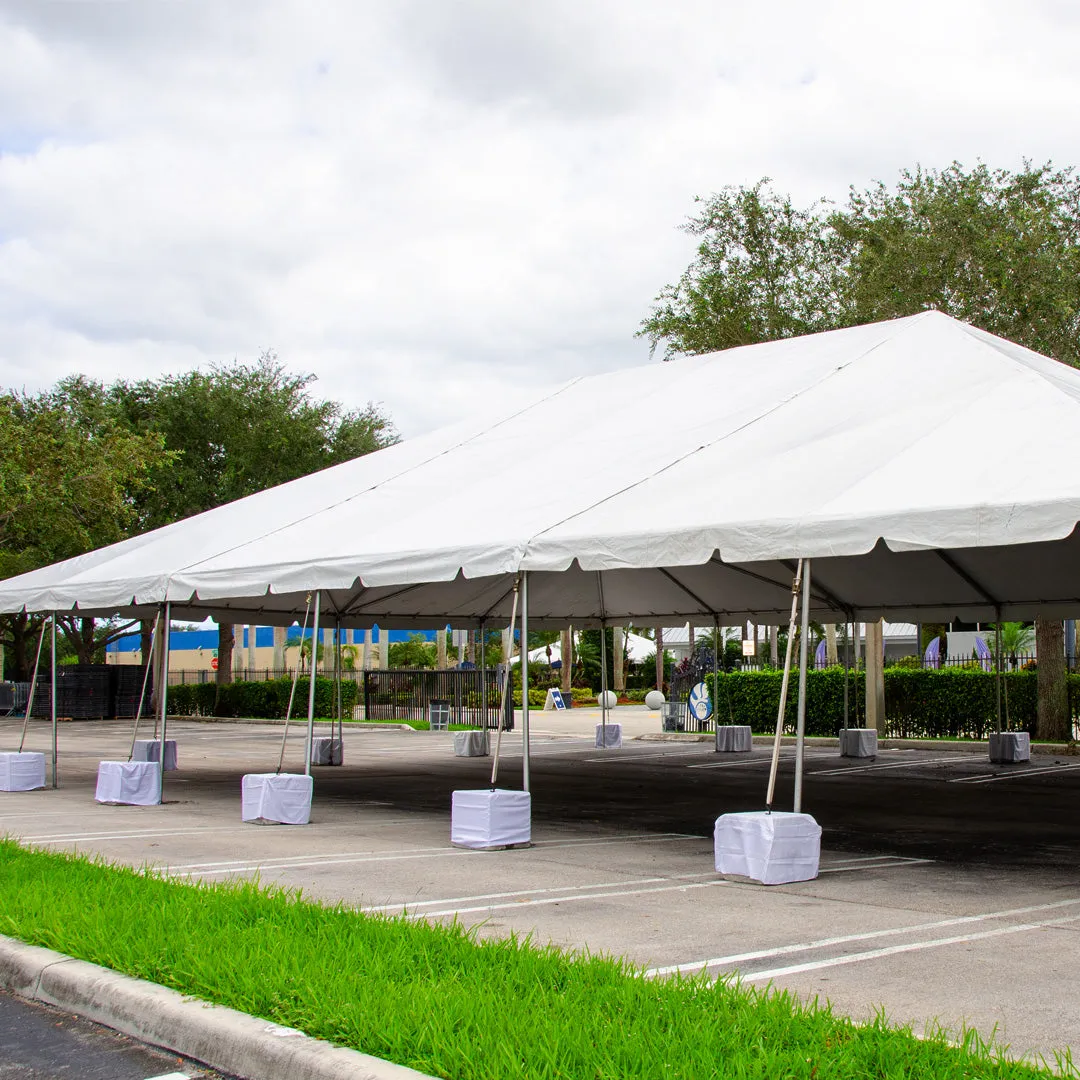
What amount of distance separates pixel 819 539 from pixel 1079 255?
17.6 m

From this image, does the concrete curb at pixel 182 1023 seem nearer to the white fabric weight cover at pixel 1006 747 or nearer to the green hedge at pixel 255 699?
the white fabric weight cover at pixel 1006 747

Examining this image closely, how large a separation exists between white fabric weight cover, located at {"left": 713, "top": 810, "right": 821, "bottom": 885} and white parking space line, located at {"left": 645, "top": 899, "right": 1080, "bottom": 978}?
138 cm

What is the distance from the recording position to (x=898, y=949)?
21.7 feet

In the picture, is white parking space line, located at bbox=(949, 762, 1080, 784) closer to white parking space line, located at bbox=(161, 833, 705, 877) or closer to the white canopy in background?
the white canopy in background

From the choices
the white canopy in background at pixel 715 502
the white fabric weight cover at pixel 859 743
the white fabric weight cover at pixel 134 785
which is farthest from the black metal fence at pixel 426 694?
the white fabric weight cover at pixel 134 785

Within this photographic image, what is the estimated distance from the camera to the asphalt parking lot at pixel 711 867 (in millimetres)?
6090

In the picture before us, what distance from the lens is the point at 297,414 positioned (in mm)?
41000

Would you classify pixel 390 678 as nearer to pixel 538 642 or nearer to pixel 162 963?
pixel 162 963

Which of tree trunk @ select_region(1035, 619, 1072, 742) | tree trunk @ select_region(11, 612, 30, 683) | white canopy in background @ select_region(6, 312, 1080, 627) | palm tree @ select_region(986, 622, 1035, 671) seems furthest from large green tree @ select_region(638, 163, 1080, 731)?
tree trunk @ select_region(11, 612, 30, 683)

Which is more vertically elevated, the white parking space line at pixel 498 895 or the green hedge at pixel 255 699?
the green hedge at pixel 255 699

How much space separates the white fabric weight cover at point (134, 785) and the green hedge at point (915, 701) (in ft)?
39.5

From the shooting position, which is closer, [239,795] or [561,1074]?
[561,1074]

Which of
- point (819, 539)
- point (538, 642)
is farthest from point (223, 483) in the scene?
point (538, 642)

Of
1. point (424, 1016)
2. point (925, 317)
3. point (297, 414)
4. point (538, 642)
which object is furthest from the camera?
point (538, 642)
